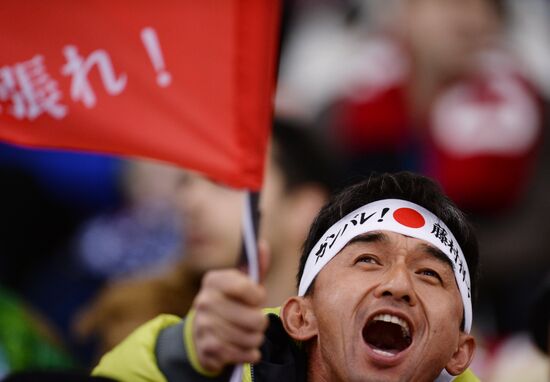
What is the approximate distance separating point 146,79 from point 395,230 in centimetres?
70

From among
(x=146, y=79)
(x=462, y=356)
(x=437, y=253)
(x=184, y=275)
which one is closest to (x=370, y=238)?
(x=437, y=253)

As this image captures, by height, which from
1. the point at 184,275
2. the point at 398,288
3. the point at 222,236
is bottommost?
the point at 398,288

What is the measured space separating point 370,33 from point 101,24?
337 centimetres

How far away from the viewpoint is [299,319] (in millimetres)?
3625

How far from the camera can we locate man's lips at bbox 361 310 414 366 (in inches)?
135

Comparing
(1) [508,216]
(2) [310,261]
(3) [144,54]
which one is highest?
(1) [508,216]

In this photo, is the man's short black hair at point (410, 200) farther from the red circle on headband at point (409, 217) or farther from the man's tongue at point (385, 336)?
the man's tongue at point (385, 336)

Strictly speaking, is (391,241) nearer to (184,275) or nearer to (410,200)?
(410,200)

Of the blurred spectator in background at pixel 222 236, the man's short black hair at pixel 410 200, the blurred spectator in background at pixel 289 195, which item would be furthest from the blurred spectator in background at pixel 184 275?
the man's short black hair at pixel 410 200

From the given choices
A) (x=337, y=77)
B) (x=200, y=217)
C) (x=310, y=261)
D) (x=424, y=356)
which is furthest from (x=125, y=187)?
(x=424, y=356)

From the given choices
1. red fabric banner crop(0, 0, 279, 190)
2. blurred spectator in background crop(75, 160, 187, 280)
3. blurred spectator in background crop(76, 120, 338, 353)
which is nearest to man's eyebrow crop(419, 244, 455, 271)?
red fabric banner crop(0, 0, 279, 190)

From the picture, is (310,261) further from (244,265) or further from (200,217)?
(200,217)

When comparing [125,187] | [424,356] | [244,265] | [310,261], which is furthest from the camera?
[125,187]

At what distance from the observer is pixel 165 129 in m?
3.42
